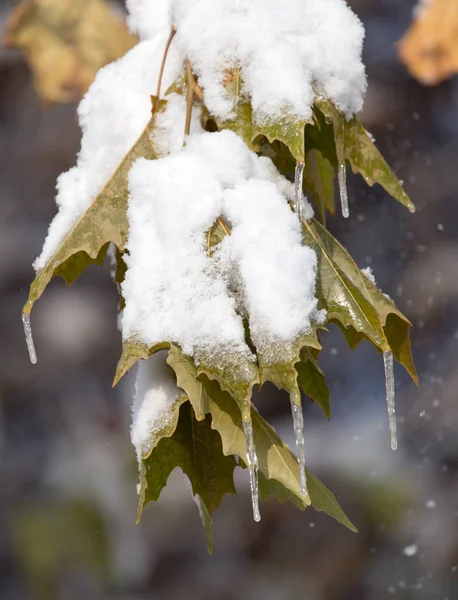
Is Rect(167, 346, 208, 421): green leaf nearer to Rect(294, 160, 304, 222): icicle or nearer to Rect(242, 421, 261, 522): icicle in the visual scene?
Rect(242, 421, 261, 522): icicle

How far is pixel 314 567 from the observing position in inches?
100

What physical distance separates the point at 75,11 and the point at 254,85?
1312 millimetres

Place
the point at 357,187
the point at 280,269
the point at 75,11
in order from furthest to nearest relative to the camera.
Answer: the point at 357,187
the point at 75,11
the point at 280,269

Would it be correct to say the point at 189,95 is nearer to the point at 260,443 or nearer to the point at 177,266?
the point at 177,266

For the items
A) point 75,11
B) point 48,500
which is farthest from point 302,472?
point 48,500

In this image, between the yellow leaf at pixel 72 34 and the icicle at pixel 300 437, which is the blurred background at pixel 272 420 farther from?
the icicle at pixel 300 437

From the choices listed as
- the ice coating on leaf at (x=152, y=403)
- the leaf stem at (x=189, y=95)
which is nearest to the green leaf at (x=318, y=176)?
the leaf stem at (x=189, y=95)

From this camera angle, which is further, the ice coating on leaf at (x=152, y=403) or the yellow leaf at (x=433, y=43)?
the yellow leaf at (x=433, y=43)

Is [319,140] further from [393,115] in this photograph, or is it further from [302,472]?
[393,115]

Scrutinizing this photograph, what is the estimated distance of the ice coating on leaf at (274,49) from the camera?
69cm

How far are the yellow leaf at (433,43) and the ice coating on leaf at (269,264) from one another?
5.45 ft

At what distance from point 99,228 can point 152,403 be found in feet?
0.58

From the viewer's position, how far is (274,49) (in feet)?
2.33

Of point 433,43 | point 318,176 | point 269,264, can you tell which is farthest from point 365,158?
point 433,43
